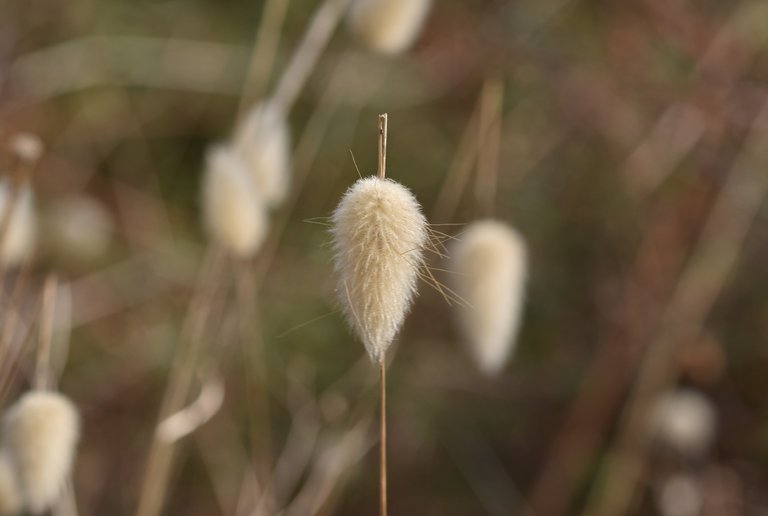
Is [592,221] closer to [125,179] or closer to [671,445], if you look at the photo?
[671,445]

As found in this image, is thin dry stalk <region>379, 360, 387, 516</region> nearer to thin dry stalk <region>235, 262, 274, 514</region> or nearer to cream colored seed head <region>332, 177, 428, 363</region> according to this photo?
cream colored seed head <region>332, 177, 428, 363</region>

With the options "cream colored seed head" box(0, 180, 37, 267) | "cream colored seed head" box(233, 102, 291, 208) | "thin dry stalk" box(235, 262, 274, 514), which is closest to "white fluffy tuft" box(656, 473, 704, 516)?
"thin dry stalk" box(235, 262, 274, 514)

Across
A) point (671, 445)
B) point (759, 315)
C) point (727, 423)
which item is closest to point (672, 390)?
point (671, 445)

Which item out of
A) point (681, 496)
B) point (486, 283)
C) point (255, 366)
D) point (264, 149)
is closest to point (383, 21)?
point (264, 149)

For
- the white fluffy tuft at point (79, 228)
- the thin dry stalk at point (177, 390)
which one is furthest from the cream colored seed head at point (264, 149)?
the white fluffy tuft at point (79, 228)

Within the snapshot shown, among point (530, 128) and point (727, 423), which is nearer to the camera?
point (727, 423)

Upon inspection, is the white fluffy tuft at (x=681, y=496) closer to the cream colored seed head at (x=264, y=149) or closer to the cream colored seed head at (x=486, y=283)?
the cream colored seed head at (x=486, y=283)
